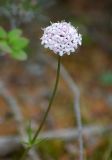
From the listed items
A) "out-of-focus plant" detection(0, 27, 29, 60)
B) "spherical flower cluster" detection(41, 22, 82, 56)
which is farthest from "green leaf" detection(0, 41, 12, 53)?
"spherical flower cluster" detection(41, 22, 82, 56)

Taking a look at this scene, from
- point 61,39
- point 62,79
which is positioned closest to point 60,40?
point 61,39

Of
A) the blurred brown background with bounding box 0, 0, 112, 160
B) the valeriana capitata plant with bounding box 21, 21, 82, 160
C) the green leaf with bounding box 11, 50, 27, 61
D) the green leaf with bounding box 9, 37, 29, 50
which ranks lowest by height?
the valeriana capitata plant with bounding box 21, 21, 82, 160

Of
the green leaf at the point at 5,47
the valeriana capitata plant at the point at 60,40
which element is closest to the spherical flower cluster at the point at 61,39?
the valeriana capitata plant at the point at 60,40

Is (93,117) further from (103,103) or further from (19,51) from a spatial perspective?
(19,51)

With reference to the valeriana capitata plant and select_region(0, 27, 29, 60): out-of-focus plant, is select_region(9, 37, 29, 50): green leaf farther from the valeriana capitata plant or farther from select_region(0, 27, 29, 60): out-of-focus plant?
the valeriana capitata plant

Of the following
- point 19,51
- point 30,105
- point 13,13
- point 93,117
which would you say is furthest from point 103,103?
point 19,51

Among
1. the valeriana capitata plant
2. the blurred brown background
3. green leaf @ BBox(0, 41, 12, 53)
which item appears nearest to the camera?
the valeriana capitata plant

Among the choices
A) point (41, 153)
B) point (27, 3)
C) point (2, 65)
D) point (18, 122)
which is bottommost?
point (41, 153)

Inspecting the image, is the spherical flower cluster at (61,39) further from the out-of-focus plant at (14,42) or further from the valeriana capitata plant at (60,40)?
the out-of-focus plant at (14,42)
